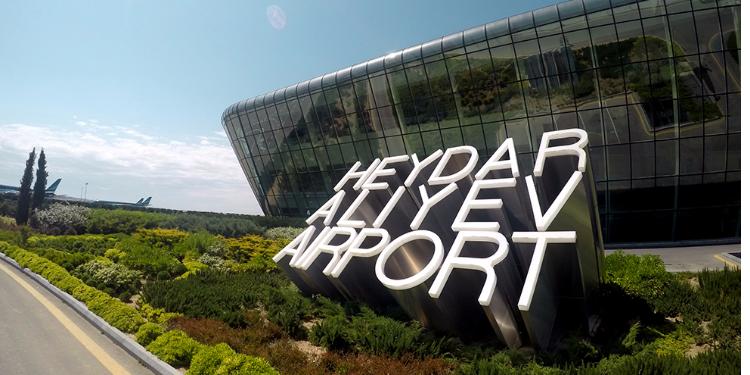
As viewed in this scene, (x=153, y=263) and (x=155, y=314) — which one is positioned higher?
(x=153, y=263)

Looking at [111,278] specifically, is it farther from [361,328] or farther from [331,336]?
[361,328]

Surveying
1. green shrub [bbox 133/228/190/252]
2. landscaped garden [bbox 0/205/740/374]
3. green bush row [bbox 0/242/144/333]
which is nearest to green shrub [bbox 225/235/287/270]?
landscaped garden [bbox 0/205/740/374]

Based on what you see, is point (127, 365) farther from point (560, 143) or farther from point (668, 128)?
point (668, 128)

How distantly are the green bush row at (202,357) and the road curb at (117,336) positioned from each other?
17cm

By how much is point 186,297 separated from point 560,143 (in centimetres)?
1188

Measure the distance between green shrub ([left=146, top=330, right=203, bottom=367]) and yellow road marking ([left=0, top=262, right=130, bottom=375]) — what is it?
686 millimetres

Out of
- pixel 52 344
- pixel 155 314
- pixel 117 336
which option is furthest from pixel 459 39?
pixel 52 344

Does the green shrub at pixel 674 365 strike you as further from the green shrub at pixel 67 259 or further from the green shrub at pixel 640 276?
the green shrub at pixel 67 259

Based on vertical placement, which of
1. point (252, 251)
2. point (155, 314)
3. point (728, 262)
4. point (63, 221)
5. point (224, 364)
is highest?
point (63, 221)

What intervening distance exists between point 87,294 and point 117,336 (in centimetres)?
425

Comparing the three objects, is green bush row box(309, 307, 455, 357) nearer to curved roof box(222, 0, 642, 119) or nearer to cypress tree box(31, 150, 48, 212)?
curved roof box(222, 0, 642, 119)

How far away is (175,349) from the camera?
30.2 feet

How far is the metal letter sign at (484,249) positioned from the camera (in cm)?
935

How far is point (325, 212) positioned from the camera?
15078 millimetres
